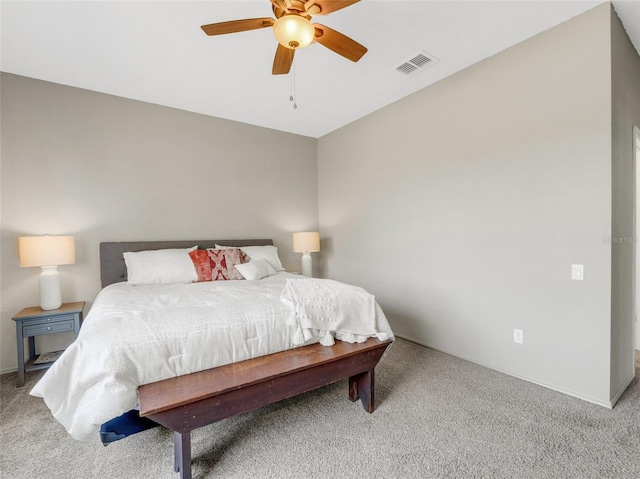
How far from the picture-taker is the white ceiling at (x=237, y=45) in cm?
205

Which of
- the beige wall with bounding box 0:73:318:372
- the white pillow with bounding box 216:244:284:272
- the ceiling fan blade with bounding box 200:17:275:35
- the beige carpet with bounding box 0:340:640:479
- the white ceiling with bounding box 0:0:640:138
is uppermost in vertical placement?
the white ceiling with bounding box 0:0:640:138

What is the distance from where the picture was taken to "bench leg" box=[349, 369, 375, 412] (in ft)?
6.76

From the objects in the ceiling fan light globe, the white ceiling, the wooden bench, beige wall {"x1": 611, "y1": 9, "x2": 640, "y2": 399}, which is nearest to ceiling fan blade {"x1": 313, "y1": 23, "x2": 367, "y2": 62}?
the ceiling fan light globe

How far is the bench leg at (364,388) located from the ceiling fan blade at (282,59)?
2169 mm

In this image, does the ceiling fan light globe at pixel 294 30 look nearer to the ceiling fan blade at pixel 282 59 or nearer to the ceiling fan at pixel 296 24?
the ceiling fan at pixel 296 24

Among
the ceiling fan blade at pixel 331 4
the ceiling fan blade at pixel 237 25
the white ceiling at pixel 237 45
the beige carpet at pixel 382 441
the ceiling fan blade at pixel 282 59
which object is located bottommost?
the beige carpet at pixel 382 441

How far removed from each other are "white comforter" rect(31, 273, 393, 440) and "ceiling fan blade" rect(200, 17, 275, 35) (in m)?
1.64

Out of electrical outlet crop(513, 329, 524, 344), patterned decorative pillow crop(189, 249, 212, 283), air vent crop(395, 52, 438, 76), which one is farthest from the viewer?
patterned decorative pillow crop(189, 249, 212, 283)

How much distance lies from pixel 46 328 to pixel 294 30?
304cm

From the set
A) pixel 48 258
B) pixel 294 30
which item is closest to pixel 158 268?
pixel 48 258

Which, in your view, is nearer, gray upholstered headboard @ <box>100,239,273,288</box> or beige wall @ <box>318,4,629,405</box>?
beige wall @ <box>318,4,629,405</box>

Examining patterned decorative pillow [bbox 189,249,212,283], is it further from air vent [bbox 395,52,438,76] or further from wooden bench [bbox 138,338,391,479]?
air vent [bbox 395,52,438,76]

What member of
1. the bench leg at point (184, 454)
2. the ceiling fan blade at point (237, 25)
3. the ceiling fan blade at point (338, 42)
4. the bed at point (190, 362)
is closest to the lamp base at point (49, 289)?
the bed at point (190, 362)

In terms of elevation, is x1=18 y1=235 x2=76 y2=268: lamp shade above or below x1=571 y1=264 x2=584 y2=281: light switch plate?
above
